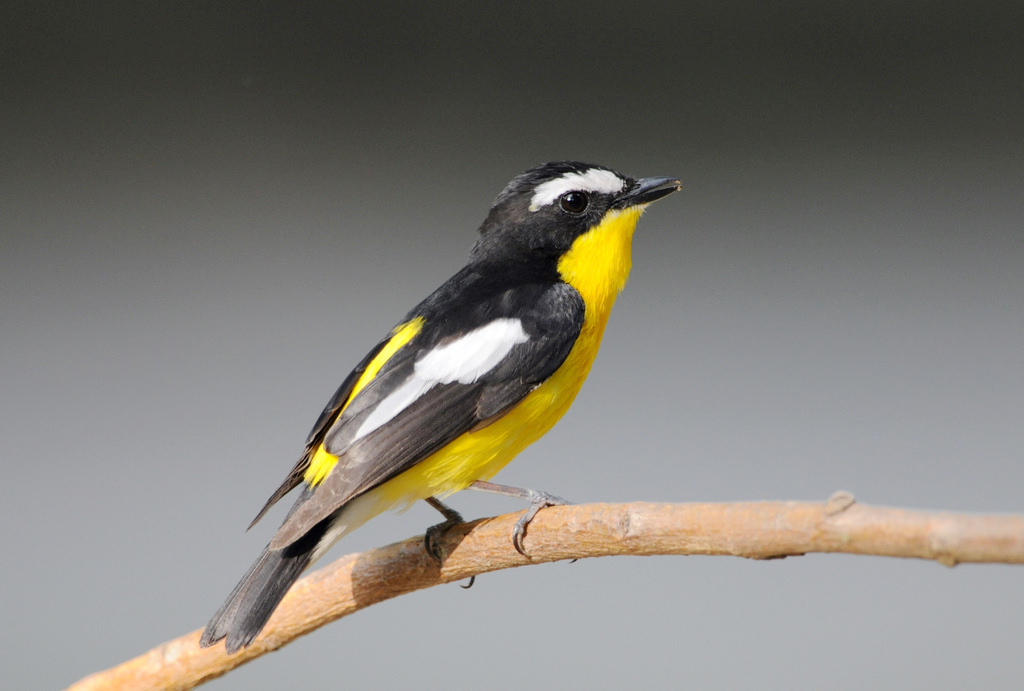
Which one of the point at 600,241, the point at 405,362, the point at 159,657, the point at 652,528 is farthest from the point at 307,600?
the point at 600,241

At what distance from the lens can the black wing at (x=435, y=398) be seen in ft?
5.67

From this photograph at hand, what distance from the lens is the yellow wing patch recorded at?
193 cm

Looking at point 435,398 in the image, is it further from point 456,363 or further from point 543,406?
point 543,406

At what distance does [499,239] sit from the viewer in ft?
7.50

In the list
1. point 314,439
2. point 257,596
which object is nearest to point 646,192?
point 314,439

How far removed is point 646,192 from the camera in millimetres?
2211

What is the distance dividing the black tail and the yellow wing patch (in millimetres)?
170

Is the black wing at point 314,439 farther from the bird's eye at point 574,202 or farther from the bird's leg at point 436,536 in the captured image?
the bird's eye at point 574,202

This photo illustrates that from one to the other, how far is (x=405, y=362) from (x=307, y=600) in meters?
0.63

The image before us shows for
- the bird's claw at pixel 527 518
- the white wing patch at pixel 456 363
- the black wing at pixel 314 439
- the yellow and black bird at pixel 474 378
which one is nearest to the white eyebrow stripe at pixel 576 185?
the yellow and black bird at pixel 474 378

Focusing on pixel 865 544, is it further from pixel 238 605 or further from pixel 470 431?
pixel 238 605

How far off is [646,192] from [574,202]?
0.19m

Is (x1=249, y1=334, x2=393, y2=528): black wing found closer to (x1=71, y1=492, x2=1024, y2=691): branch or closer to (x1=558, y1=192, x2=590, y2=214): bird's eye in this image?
(x1=71, y1=492, x2=1024, y2=691): branch

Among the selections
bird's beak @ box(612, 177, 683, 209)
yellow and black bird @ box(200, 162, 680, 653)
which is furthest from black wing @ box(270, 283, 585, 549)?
bird's beak @ box(612, 177, 683, 209)
